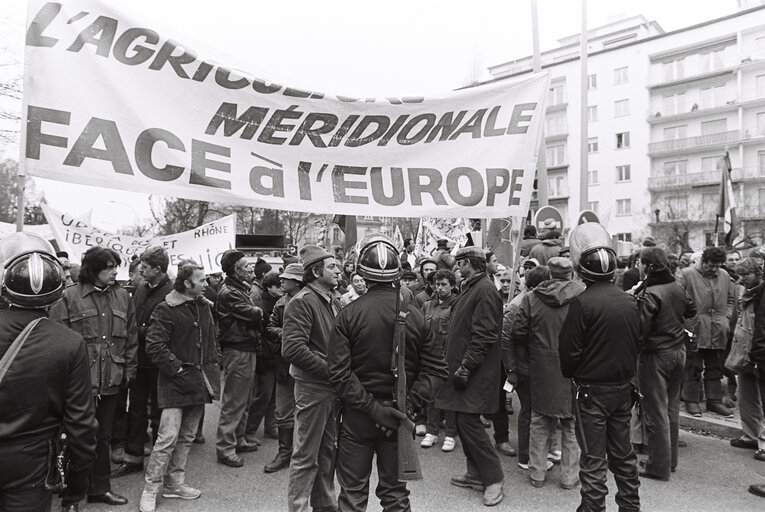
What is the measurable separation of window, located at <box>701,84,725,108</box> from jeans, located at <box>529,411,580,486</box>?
50.8 m

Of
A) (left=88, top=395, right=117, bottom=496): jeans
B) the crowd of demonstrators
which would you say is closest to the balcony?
the crowd of demonstrators

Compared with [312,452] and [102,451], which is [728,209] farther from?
[102,451]

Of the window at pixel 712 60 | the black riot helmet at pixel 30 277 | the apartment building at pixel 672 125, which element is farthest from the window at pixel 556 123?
the black riot helmet at pixel 30 277

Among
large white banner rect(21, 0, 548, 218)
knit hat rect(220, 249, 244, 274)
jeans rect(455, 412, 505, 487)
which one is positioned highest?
large white banner rect(21, 0, 548, 218)

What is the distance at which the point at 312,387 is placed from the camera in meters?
4.47

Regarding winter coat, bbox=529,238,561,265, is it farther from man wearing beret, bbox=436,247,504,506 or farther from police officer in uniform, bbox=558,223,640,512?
police officer in uniform, bbox=558,223,640,512

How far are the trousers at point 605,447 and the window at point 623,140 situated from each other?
49.6 m

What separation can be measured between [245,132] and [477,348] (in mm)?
2847

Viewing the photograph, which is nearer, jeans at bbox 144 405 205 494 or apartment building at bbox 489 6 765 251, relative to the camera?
jeans at bbox 144 405 205 494

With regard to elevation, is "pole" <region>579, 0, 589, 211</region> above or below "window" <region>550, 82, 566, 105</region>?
below

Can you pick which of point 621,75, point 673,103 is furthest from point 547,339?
point 621,75

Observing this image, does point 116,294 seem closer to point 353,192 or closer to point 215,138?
point 215,138

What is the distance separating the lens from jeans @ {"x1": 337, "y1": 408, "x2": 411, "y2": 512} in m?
3.69

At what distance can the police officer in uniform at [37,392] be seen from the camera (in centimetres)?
265
